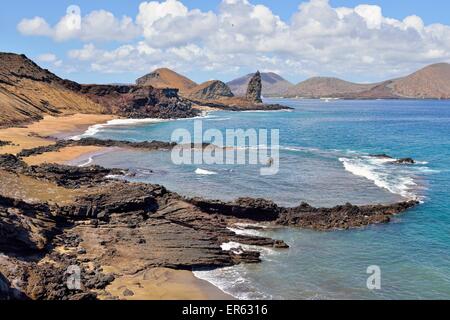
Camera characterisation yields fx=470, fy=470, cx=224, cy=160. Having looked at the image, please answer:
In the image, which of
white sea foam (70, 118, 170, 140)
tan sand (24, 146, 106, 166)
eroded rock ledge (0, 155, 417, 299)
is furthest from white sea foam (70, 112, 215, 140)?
eroded rock ledge (0, 155, 417, 299)

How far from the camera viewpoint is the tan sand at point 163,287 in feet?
64.2

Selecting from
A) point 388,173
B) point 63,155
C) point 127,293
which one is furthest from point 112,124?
point 127,293

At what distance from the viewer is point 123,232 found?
1002 inches

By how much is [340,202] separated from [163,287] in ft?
64.3

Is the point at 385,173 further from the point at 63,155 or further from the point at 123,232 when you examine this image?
the point at 63,155

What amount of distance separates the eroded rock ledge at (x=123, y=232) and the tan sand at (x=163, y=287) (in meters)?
0.50

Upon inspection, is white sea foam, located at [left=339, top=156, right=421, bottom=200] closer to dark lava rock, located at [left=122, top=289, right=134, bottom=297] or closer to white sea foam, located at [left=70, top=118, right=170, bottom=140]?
dark lava rock, located at [left=122, top=289, right=134, bottom=297]

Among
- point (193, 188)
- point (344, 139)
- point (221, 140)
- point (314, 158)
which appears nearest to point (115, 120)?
point (221, 140)

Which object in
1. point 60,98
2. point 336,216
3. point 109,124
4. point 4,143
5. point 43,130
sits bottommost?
point 336,216

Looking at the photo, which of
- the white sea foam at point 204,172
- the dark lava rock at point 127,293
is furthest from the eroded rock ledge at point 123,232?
the white sea foam at point 204,172

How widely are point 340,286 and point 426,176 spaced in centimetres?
3043

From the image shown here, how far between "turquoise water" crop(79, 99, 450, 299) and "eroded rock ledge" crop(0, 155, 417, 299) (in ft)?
4.74

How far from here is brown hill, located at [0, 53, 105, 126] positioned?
8669 centimetres

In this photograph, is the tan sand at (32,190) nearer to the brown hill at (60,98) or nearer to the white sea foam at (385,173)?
the white sea foam at (385,173)
